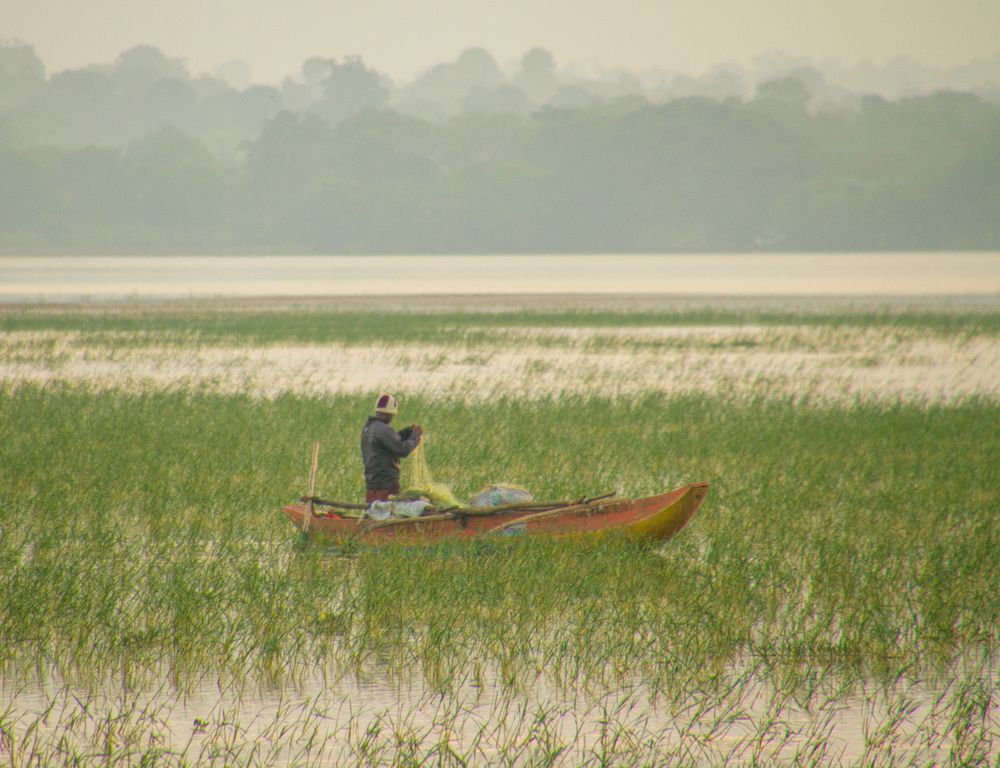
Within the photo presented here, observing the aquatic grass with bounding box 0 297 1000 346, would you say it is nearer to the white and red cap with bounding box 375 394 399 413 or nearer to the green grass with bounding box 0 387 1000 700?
the green grass with bounding box 0 387 1000 700

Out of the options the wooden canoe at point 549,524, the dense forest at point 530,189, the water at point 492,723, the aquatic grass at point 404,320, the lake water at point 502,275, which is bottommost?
the water at point 492,723

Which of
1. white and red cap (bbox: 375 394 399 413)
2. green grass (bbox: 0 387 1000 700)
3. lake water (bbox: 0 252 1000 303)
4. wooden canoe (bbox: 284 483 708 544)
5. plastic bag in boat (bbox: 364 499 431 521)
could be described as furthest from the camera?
Result: lake water (bbox: 0 252 1000 303)

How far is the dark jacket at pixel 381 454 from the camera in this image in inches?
483

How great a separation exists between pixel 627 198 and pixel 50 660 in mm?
123024

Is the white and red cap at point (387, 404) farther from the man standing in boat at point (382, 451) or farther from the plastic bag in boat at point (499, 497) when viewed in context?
the plastic bag in boat at point (499, 497)

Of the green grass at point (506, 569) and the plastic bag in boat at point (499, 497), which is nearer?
the green grass at point (506, 569)

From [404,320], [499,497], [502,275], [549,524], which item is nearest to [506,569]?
[549,524]

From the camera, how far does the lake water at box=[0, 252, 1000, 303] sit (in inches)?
2719

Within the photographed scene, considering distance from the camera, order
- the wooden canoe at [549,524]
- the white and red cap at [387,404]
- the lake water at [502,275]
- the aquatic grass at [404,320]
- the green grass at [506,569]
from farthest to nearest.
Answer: the lake water at [502,275]
the aquatic grass at [404,320]
the white and red cap at [387,404]
the wooden canoe at [549,524]
the green grass at [506,569]

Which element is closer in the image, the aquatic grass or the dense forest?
the aquatic grass

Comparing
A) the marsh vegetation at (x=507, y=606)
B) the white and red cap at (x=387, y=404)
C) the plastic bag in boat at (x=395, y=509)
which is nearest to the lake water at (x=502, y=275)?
the marsh vegetation at (x=507, y=606)

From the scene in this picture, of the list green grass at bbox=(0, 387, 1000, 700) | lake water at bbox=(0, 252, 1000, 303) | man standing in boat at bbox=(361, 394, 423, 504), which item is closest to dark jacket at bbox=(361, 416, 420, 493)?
man standing in boat at bbox=(361, 394, 423, 504)

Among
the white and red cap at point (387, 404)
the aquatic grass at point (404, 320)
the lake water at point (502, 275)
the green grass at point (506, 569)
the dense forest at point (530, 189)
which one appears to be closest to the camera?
the green grass at point (506, 569)

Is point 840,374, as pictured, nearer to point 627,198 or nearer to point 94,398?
point 94,398
